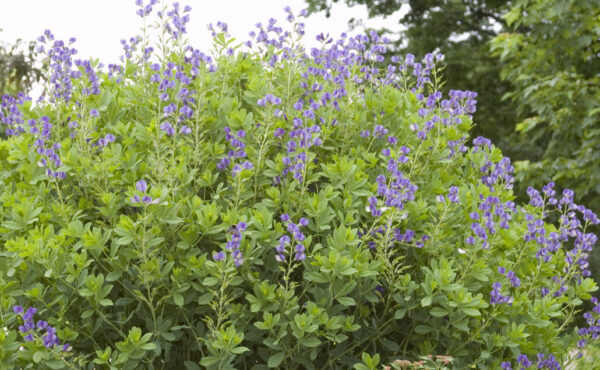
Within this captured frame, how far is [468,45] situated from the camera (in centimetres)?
1731

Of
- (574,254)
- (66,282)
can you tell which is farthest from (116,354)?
(574,254)

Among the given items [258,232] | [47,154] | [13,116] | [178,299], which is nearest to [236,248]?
[258,232]

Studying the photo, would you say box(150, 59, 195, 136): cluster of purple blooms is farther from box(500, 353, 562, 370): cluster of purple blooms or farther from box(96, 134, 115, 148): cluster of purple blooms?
box(500, 353, 562, 370): cluster of purple blooms

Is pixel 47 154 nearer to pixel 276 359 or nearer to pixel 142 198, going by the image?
pixel 142 198

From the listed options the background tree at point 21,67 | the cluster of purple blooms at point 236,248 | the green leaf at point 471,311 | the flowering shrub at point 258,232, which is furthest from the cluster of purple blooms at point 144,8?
the background tree at point 21,67

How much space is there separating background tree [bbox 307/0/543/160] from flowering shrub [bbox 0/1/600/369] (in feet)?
40.9

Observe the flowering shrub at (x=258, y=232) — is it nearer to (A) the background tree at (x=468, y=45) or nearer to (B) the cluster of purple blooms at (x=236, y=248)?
(B) the cluster of purple blooms at (x=236, y=248)

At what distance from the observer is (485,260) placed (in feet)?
12.0

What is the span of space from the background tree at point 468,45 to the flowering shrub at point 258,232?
12.5 m

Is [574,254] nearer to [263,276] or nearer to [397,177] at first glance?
[397,177]

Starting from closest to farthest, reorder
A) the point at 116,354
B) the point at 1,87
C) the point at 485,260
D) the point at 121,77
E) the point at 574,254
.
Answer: the point at 116,354
the point at 485,260
the point at 574,254
the point at 121,77
the point at 1,87

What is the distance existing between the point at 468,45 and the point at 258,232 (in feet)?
49.9

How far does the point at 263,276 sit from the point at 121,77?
6.31ft

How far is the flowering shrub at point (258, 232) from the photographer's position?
3.26 m
